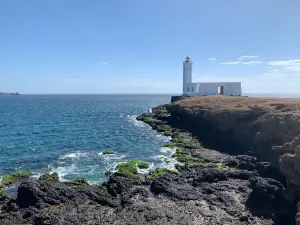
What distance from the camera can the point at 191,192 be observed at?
26.4 metres

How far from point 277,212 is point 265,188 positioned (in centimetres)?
221

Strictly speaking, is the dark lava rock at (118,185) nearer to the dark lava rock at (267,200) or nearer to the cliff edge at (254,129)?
the dark lava rock at (267,200)

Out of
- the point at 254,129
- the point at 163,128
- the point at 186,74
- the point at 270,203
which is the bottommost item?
the point at 270,203

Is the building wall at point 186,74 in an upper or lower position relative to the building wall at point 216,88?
upper

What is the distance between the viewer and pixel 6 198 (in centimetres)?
2509

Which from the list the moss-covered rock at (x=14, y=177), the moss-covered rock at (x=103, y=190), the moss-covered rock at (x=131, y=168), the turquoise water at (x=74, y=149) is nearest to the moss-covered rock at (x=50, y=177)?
the turquoise water at (x=74, y=149)

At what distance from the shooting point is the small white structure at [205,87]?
87.4m

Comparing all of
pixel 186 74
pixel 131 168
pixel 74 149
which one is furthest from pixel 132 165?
pixel 186 74

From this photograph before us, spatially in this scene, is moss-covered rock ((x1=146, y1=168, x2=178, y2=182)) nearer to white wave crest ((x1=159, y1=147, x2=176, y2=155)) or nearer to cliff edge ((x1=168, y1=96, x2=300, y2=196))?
white wave crest ((x1=159, y1=147, x2=176, y2=155))

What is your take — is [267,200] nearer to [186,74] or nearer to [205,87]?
[205,87]

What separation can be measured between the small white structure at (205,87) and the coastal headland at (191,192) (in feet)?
159

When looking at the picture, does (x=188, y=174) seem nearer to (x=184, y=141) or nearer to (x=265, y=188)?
(x=265, y=188)

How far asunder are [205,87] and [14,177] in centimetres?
6992

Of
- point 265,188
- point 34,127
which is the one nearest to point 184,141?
point 265,188
